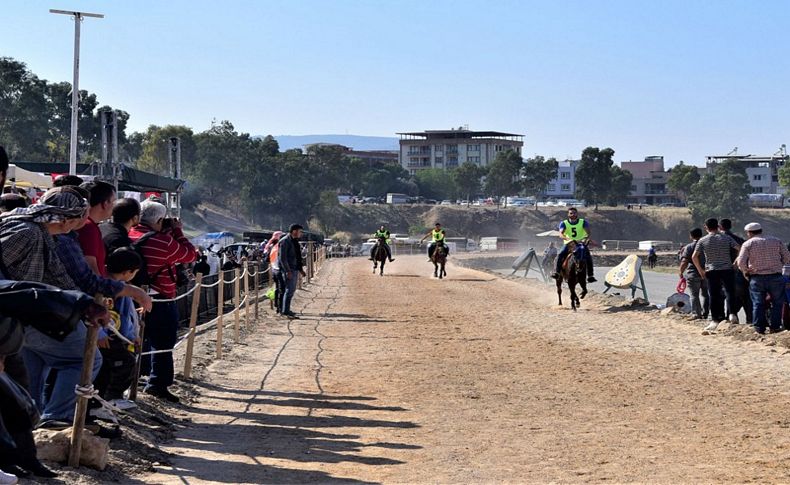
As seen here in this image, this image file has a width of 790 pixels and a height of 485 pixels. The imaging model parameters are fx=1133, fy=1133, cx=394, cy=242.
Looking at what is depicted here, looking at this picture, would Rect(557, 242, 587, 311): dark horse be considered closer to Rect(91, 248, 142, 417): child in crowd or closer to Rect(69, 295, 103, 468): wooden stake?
Rect(91, 248, 142, 417): child in crowd

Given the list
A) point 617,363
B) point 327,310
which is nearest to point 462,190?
point 327,310

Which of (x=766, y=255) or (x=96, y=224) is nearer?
(x=96, y=224)

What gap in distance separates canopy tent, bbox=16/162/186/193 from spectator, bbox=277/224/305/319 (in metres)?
15.4

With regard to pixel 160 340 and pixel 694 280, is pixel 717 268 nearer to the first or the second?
pixel 694 280

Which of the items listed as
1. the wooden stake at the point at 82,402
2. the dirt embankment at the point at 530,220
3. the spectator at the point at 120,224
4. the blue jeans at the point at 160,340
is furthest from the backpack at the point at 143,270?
the dirt embankment at the point at 530,220

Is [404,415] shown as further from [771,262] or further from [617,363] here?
[771,262]

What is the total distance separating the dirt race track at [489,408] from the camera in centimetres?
827

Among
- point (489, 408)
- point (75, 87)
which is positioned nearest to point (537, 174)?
point (75, 87)

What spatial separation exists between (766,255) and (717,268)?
1.51 meters

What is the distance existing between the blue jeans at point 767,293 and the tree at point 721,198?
401 feet

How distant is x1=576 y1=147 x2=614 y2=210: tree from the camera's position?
14325cm

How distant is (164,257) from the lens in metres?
11.1

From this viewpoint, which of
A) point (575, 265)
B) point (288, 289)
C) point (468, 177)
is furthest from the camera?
point (468, 177)

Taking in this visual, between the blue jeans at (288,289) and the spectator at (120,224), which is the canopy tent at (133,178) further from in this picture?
the spectator at (120,224)
